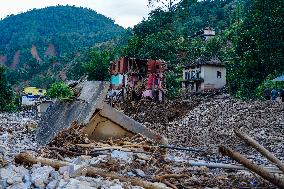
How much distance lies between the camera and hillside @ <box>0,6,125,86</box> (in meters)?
108

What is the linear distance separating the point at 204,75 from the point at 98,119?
33819 millimetres

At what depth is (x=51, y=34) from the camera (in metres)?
124

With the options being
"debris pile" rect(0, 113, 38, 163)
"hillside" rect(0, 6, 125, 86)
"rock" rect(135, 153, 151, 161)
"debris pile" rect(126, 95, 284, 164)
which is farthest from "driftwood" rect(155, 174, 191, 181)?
"hillside" rect(0, 6, 125, 86)

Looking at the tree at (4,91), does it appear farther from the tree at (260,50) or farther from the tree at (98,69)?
the tree at (260,50)

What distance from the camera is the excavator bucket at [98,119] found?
901 cm

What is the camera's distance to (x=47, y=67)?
298ft

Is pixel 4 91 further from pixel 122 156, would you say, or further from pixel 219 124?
pixel 122 156

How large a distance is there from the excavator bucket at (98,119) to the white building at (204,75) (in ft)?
108

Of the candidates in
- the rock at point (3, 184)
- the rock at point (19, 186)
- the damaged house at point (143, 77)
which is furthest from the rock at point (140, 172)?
the damaged house at point (143, 77)


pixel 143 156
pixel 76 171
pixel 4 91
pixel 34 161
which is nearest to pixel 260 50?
pixel 4 91

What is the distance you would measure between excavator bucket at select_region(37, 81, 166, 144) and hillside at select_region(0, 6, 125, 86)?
8293 centimetres

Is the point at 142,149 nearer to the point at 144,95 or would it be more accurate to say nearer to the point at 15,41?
the point at 144,95

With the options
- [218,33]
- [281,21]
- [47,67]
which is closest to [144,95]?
[281,21]

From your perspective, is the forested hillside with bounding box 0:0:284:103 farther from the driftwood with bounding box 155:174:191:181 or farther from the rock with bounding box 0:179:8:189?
the rock with bounding box 0:179:8:189
